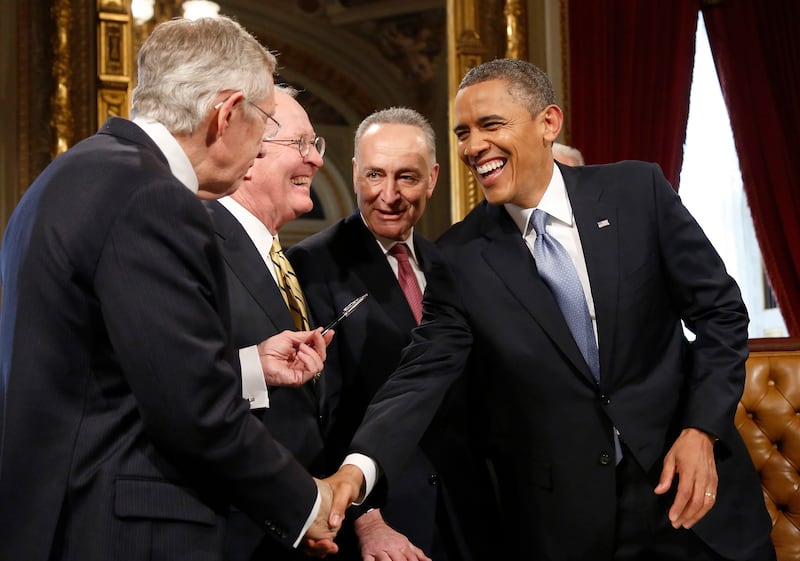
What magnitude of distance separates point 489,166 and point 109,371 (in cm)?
125

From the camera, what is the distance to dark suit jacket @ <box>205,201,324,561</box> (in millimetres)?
2209

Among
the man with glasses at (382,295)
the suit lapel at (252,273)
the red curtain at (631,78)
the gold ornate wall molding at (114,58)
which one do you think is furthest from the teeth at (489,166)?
the red curtain at (631,78)

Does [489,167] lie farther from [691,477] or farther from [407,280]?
[691,477]

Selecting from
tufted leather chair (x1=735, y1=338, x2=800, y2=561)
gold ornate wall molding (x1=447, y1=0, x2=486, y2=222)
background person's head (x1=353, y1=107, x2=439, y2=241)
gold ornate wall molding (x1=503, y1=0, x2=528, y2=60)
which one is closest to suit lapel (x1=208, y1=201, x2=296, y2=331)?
background person's head (x1=353, y1=107, x2=439, y2=241)

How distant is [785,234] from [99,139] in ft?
16.1

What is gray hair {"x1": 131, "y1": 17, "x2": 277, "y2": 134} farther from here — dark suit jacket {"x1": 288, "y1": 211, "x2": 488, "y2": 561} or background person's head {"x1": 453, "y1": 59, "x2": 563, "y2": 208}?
dark suit jacket {"x1": 288, "y1": 211, "x2": 488, "y2": 561}

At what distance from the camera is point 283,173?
2.57m

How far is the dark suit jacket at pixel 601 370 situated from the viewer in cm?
217

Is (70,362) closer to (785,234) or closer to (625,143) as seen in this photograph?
(625,143)

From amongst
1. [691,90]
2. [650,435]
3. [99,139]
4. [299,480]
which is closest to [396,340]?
[650,435]

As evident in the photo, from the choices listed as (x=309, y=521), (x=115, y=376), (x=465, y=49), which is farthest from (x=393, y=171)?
(x=465, y=49)

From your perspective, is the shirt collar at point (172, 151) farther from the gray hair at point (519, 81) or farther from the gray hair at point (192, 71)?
the gray hair at point (519, 81)

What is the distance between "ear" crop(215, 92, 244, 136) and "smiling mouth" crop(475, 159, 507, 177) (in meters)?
0.89

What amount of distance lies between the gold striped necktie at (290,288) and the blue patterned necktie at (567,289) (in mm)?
604
